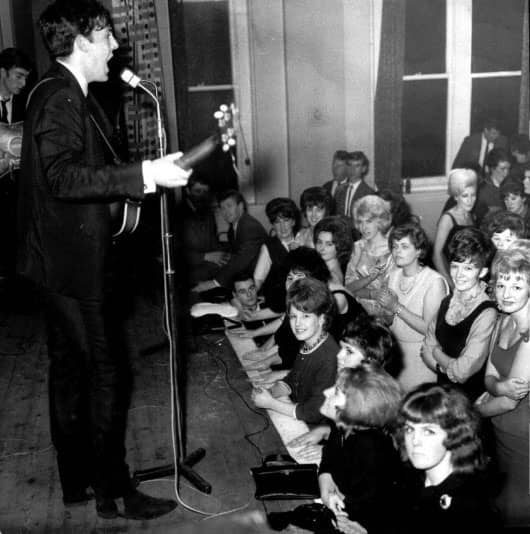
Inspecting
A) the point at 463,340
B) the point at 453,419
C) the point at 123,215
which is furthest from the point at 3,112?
the point at 453,419

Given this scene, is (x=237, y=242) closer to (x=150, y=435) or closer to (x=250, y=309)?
(x=250, y=309)

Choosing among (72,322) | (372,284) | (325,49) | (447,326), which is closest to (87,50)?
(72,322)

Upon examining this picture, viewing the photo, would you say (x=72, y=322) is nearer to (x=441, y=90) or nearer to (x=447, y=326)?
(x=447, y=326)

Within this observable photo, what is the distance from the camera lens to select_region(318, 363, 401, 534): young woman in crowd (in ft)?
7.82

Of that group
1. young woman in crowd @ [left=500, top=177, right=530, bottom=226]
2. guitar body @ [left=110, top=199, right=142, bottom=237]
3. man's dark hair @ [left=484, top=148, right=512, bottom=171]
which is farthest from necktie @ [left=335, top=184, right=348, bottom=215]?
guitar body @ [left=110, top=199, right=142, bottom=237]

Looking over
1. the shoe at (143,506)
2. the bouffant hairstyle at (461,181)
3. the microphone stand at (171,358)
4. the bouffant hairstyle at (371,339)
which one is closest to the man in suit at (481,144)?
the bouffant hairstyle at (461,181)

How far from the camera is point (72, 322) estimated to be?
2508mm

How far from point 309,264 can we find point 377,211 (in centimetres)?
81

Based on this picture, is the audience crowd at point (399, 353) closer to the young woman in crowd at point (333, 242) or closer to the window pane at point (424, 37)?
the young woman in crowd at point (333, 242)

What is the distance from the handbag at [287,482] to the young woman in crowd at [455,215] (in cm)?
225

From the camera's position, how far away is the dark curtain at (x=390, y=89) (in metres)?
6.56

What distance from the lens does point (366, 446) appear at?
7.90 feet

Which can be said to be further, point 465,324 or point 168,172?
point 465,324

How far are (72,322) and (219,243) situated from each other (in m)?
3.70
